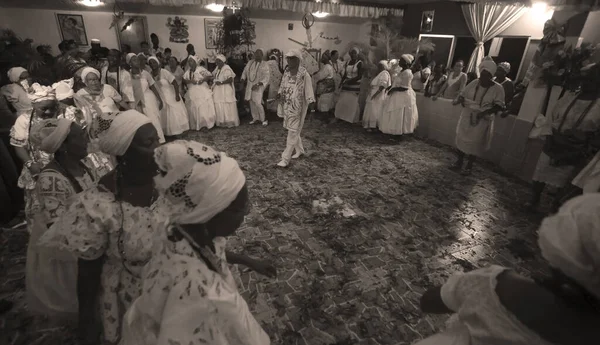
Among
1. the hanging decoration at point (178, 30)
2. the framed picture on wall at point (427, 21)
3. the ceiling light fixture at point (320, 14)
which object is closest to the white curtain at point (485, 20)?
the framed picture on wall at point (427, 21)

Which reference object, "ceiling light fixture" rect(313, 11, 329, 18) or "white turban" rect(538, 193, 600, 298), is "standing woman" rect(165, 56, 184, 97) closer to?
"ceiling light fixture" rect(313, 11, 329, 18)

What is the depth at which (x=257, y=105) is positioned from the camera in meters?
10.3

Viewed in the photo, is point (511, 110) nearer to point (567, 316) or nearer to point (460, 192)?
point (460, 192)

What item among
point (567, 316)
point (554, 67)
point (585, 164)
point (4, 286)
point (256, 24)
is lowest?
point (4, 286)

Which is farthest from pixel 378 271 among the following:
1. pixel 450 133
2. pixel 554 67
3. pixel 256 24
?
pixel 256 24

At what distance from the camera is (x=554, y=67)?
5227 mm

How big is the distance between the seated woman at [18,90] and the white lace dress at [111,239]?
15.8ft

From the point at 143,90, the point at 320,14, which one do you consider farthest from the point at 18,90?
the point at 320,14

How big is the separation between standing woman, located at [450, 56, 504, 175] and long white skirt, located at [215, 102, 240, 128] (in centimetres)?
672

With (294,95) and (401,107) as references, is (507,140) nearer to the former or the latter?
(401,107)

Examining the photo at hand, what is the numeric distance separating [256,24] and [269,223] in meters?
11.8

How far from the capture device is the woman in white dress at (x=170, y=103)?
8430mm

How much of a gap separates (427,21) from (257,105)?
30.1 ft

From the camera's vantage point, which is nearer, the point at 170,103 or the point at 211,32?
the point at 170,103
